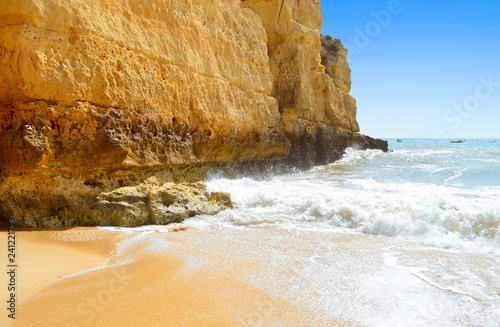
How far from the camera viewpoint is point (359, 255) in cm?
431

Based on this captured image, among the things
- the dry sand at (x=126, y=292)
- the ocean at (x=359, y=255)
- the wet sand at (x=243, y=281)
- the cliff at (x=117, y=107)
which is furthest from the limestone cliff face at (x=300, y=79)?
the dry sand at (x=126, y=292)

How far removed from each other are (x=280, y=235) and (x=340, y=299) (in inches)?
85.6

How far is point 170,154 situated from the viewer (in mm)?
7188

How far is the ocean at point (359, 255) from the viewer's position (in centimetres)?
294

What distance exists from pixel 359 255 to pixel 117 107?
16.4 feet

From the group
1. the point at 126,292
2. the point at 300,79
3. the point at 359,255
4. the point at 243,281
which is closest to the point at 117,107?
the point at 126,292

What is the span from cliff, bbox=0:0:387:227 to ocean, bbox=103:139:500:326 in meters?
1.12

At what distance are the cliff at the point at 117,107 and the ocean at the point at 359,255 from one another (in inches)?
43.9

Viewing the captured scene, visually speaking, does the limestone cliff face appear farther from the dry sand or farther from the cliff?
the dry sand

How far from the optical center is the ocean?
2939 mm

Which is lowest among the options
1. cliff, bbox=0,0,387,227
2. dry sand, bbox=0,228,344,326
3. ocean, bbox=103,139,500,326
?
dry sand, bbox=0,228,344,326

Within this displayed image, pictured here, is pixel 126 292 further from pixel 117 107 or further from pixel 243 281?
pixel 117 107

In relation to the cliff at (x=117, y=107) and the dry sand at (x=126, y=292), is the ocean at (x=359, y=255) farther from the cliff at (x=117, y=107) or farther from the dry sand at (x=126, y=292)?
the cliff at (x=117, y=107)

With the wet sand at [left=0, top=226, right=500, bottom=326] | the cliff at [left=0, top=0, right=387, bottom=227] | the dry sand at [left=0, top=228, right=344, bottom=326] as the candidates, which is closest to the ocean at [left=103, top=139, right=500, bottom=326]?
the wet sand at [left=0, top=226, right=500, bottom=326]
